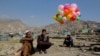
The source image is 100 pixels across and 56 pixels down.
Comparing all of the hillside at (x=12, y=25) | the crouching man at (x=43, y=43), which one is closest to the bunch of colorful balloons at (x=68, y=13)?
the crouching man at (x=43, y=43)

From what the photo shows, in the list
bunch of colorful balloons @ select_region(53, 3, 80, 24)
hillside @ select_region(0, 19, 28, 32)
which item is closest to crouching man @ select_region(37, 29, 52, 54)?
bunch of colorful balloons @ select_region(53, 3, 80, 24)

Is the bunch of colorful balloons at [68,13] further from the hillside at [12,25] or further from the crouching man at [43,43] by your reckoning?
the hillside at [12,25]

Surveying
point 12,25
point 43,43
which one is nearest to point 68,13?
point 43,43

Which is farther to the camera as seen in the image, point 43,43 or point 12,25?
point 12,25

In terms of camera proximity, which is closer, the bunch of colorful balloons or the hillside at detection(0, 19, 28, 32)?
the bunch of colorful balloons

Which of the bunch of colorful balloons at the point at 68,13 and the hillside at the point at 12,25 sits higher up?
the hillside at the point at 12,25

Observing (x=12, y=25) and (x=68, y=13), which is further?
(x=12, y=25)

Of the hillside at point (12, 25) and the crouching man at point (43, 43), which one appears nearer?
the crouching man at point (43, 43)

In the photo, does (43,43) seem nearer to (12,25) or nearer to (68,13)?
(68,13)

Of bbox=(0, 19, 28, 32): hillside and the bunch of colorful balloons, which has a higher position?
bbox=(0, 19, 28, 32): hillside

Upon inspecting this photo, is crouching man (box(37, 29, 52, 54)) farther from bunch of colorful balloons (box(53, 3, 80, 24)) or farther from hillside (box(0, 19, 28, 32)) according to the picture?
hillside (box(0, 19, 28, 32))

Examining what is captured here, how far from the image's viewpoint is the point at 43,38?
608 inches

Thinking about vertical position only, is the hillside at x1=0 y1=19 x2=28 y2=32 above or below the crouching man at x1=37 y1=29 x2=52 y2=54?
above

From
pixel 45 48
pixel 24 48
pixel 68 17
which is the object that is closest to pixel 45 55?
pixel 45 48
